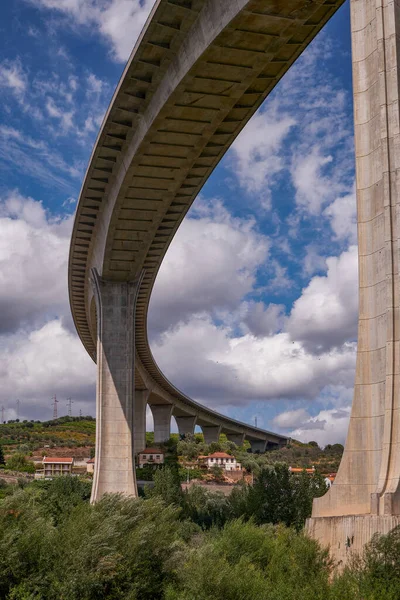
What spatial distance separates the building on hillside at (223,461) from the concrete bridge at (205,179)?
39.5m

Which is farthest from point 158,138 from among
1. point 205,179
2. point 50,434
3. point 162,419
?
point 50,434

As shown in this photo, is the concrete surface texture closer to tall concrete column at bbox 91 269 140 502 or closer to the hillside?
tall concrete column at bbox 91 269 140 502

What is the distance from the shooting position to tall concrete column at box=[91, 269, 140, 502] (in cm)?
4856

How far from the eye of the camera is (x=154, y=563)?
87.0ft

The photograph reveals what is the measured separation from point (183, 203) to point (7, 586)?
78.2 feet

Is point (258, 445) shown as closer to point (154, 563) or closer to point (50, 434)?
point (50, 434)

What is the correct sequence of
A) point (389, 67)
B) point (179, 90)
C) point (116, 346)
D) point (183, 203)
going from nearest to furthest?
point (389, 67) → point (179, 90) → point (183, 203) → point (116, 346)

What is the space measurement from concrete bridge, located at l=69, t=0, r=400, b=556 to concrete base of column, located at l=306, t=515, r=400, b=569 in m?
0.04

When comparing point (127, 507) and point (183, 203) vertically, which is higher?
point (183, 203)

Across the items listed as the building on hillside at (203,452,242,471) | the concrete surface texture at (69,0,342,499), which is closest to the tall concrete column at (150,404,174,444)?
the building on hillside at (203,452,242,471)

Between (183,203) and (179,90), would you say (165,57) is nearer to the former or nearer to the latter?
(179,90)

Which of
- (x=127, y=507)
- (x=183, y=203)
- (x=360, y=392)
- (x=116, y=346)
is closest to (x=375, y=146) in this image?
(x=360, y=392)

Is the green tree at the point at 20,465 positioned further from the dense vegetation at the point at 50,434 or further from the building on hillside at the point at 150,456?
the dense vegetation at the point at 50,434

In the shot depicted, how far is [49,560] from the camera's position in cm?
2430
